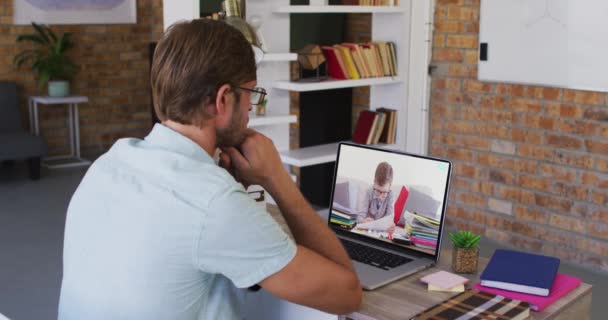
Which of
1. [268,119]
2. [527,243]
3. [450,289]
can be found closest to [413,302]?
[450,289]

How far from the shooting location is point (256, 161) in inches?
64.1

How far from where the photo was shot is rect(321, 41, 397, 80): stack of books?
169 inches

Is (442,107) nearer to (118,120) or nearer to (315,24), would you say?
(315,24)

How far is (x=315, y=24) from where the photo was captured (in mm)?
5230

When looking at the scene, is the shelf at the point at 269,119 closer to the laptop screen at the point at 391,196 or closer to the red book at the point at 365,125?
the red book at the point at 365,125

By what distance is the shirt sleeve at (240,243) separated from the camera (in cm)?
127

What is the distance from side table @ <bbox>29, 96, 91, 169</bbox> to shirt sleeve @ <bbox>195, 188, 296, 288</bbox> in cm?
579

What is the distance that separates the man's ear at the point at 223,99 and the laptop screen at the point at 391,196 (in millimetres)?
779

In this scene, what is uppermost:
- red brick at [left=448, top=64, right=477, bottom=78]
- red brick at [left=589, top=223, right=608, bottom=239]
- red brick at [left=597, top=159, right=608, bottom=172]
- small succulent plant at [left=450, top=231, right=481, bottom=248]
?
red brick at [left=448, top=64, right=477, bottom=78]

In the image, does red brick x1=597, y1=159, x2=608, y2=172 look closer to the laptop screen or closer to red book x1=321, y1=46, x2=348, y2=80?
red book x1=321, y1=46, x2=348, y2=80

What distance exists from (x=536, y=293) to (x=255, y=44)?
5.63 feet

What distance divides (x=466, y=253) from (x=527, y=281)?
185 mm

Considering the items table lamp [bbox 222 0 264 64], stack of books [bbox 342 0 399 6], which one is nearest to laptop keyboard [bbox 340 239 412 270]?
table lamp [bbox 222 0 264 64]

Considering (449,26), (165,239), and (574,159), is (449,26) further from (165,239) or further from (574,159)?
(165,239)
